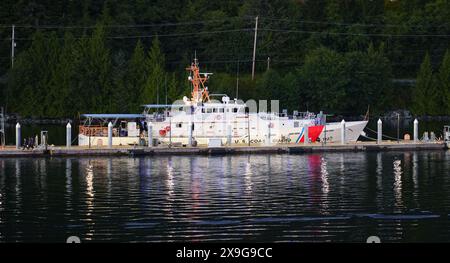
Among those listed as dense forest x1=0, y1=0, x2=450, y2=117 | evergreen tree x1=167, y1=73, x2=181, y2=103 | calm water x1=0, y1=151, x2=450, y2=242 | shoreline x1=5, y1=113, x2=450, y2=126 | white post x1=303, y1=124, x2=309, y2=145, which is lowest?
calm water x1=0, y1=151, x2=450, y2=242

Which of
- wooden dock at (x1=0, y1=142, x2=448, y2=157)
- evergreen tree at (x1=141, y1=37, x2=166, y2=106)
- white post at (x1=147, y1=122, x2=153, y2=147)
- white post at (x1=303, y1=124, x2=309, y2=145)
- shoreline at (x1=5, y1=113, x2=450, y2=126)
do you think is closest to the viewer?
wooden dock at (x1=0, y1=142, x2=448, y2=157)

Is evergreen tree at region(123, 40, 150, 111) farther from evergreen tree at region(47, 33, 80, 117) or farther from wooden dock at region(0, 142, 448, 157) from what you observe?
wooden dock at region(0, 142, 448, 157)

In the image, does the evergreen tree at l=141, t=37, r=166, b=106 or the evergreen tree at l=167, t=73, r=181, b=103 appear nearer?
the evergreen tree at l=167, t=73, r=181, b=103

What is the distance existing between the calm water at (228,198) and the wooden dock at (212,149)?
1365 mm

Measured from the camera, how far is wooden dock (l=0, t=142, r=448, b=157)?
69.4 metres

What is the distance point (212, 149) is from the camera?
70.5 m

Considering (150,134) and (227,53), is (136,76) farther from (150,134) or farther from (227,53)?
Answer: (150,134)

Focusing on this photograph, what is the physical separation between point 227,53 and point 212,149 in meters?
55.3

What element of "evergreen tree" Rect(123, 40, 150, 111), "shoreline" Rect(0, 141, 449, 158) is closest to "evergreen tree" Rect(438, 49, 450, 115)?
"evergreen tree" Rect(123, 40, 150, 111)

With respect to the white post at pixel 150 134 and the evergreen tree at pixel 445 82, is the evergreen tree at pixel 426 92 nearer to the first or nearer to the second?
the evergreen tree at pixel 445 82

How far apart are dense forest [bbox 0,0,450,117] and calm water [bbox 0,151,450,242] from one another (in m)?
46.4

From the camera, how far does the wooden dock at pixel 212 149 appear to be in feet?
228

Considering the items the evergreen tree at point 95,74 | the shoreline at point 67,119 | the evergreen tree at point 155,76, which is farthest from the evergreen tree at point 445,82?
the evergreen tree at point 95,74

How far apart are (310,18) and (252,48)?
8603 mm
